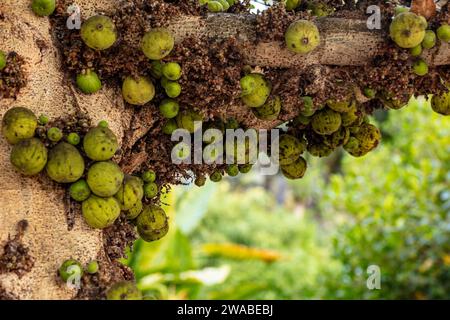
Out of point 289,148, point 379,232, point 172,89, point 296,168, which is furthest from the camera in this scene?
point 379,232

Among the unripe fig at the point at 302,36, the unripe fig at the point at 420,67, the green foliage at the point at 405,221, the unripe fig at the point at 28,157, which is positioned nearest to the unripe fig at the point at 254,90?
the unripe fig at the point at 302,36

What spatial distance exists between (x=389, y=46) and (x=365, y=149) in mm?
576

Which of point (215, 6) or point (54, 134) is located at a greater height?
point (215, 6)

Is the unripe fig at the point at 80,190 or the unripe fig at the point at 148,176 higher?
the unripe fig at the point at 148,176

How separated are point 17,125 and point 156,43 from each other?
558 millimetres

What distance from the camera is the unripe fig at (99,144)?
2.18 meters

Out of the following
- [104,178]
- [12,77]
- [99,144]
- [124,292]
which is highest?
[12,77]

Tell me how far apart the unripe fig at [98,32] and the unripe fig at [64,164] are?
38cm

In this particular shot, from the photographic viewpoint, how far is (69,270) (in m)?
2.12

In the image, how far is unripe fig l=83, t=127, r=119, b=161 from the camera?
2.18 meters

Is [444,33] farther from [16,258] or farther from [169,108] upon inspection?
[16,258]

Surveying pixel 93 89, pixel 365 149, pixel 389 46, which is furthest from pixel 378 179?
pixel 93 89

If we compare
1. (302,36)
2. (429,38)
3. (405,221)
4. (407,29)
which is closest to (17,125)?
(302,36)

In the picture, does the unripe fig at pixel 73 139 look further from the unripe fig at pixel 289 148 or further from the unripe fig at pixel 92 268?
the unripe fig at pixel 289 148
